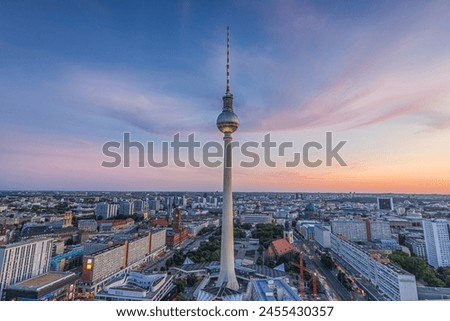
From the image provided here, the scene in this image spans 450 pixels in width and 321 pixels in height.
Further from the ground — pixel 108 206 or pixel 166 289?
pixel 108 206

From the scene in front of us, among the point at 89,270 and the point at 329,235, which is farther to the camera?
the point at 329,235

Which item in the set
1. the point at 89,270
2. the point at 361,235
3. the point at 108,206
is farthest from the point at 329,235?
the point at 108,206

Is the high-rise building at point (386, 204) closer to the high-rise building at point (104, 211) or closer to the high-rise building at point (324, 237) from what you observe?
the high-rise building at point (324, 237)

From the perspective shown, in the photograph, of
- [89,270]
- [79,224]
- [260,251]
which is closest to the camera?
[89,270]

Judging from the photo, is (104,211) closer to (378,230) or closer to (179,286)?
(179,286)

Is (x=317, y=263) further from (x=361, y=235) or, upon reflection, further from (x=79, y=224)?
(x=79, y=224)
